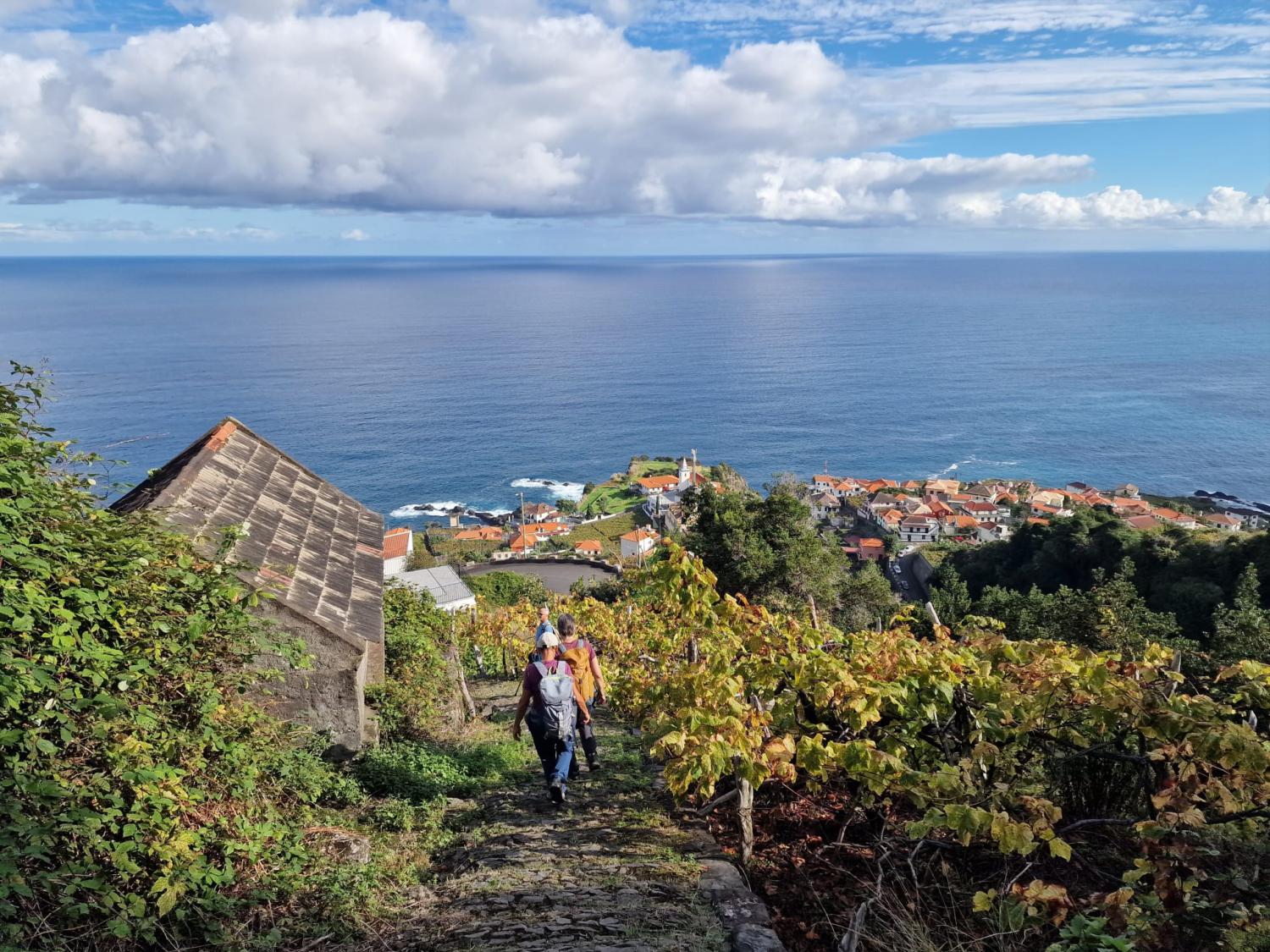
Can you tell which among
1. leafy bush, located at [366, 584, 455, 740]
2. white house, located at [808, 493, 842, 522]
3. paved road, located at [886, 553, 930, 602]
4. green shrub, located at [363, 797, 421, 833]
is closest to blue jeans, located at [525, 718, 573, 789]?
green shrub, located at [363, 797, 421, 833]

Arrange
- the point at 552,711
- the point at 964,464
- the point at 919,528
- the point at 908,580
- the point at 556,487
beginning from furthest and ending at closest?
the point at 964,464 → the point at 556,487 → the point at 919,528 → the point at 908,580 → the point at 552,711

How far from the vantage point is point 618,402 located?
9831 centimetres

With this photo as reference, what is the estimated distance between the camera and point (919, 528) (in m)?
65.8

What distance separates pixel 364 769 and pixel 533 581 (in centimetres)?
3609

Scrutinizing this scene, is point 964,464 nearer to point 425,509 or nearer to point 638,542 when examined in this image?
point 638,542

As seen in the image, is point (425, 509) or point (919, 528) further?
point (425, 509)

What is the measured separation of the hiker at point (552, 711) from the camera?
24.4 ft

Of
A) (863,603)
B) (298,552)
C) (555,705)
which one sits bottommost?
(863,603)

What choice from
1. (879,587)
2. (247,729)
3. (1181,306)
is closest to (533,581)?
(879,587)

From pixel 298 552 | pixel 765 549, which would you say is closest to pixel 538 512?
pixel 765 549

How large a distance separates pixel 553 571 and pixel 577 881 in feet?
158

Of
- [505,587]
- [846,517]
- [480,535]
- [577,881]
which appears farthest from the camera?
[846,517]

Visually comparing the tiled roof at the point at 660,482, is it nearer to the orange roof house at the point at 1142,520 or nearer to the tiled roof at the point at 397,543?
the tiled roof at the point at 397,543

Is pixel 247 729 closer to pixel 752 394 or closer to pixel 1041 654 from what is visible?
pixel 1041 654
